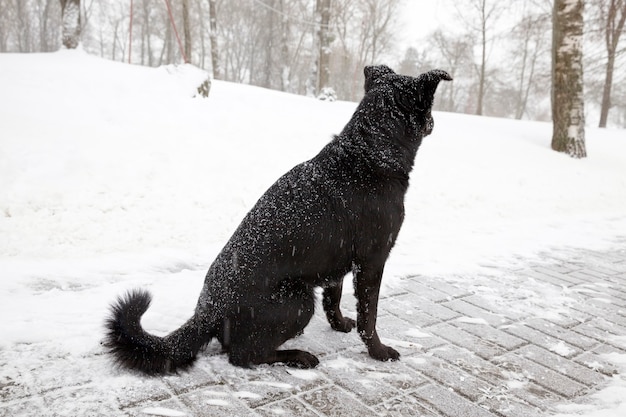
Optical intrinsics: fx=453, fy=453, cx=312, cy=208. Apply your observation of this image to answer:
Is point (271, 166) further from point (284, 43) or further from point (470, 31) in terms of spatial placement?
point (470, 31)

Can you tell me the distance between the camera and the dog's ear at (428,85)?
8.92ft

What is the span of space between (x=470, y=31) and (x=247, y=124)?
28833 mm

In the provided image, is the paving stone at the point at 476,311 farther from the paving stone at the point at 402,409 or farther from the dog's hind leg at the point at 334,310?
the paving stone at the point at 402,409

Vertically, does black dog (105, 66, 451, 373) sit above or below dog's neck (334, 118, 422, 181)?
below

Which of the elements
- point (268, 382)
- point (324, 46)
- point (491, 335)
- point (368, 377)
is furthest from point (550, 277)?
point (324, 46)

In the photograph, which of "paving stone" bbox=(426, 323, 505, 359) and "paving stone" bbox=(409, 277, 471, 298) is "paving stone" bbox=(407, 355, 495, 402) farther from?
"paving stone" bbox=(409, 277, 471, 298)

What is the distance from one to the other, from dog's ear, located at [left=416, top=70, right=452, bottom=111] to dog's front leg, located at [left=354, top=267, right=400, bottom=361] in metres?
1.07

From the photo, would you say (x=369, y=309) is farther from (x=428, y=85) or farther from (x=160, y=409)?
(x=428, y=85)

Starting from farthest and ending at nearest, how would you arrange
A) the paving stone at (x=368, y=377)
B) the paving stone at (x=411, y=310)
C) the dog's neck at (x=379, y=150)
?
the paving stone at (x=411, y=310) → the dog's neck at (x=379, y=150) → the paving stone at (x=368, y=377)

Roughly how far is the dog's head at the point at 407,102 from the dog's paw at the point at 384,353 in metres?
1.39

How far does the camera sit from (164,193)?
5961mm

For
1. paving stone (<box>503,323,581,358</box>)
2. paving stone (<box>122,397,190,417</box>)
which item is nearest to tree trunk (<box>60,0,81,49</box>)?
paving stone (<box>122,397,190,417</box>)

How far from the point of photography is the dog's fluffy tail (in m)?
2.49

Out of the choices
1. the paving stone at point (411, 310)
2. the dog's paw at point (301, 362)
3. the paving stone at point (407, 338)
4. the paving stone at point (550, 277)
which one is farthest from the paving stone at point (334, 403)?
the paving stone at point (550, 277)
